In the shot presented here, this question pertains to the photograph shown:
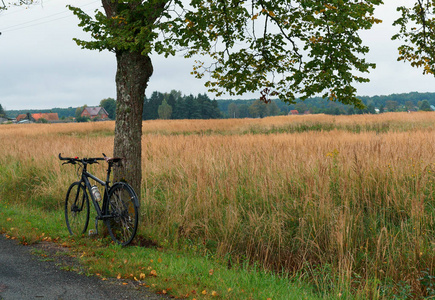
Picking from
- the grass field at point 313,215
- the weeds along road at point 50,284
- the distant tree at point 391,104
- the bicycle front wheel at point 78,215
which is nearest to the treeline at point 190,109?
the distant tree at point 391,104

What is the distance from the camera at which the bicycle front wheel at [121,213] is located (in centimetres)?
641

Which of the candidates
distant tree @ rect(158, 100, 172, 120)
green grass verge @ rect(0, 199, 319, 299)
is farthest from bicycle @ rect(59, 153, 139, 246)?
distant tree @ rect(158, 100, 172, 120)

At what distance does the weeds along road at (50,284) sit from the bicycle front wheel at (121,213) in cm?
91

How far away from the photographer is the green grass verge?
4.62 m

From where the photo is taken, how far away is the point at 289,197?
7266 mm

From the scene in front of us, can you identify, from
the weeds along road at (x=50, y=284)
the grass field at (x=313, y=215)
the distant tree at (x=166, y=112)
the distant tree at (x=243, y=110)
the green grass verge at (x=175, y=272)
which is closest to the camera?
the green grass verge at (x=175, y=272)

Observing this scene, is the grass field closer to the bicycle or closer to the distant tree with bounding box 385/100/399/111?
the bicycle

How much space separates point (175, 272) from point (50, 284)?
1620mm

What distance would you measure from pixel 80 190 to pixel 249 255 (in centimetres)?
364

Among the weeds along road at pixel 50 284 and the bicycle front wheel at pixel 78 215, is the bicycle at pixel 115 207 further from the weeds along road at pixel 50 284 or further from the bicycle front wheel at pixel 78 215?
the weeds along road at pixel 50 284

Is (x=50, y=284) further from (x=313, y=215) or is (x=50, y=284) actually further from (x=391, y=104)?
(x=391, y=104)

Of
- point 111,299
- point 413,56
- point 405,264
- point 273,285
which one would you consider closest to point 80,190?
point 111,299

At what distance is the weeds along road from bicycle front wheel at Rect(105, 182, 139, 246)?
91 cm

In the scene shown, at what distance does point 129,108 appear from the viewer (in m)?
6.89
